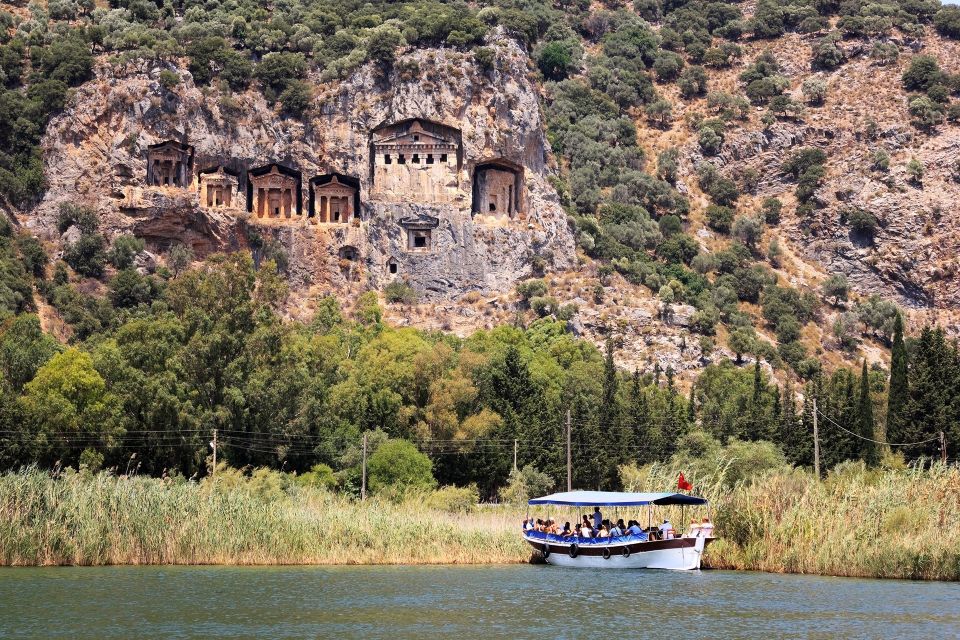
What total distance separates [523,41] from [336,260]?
30.4 m

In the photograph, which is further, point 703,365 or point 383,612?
point 703,365

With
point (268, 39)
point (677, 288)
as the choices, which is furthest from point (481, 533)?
point (268, 39)

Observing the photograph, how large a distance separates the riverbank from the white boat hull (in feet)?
5.40

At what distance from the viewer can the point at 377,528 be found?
57.3 meters

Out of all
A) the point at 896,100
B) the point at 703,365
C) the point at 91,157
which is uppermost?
the point at 896,100

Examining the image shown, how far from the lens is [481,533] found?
59.6 meters

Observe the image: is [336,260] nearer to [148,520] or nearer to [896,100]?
[896,100]

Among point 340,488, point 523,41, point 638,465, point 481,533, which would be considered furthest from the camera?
point 523,41

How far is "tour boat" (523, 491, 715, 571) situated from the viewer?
5634cm

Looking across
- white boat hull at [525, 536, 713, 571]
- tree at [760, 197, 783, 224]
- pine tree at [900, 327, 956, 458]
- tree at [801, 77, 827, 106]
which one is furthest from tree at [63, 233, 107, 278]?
tree at [801, 77, 827, 106]

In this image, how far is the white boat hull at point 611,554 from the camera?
57.2 meters

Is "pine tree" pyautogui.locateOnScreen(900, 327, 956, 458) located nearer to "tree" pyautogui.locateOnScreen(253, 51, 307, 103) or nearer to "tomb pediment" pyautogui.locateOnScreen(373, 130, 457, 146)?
"tomb pediment" pyautogui.locateOnScreen(373, 130, 457, 146)

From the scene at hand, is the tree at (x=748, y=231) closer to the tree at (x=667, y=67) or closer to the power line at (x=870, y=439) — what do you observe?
the tree at (x=667, y=67)

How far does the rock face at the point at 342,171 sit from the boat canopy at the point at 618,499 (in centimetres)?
6467
